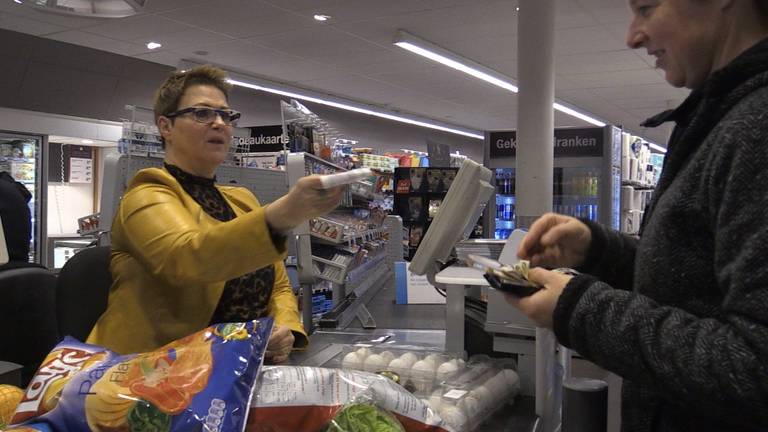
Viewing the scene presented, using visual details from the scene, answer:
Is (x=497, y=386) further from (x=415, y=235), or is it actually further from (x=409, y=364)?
(x=415, y=235)

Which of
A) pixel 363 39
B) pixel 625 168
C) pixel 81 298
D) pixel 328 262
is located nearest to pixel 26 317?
pixel 81 298

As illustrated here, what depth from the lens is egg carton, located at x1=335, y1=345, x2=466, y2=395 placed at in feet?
5.14

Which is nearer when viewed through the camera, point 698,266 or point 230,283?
point 698,266

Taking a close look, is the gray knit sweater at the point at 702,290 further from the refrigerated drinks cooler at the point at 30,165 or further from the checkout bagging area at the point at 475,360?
the refrigerated drinks cooler at the point at 30,165

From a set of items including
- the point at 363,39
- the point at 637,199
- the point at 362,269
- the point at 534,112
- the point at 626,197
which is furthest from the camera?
the point at 637,199

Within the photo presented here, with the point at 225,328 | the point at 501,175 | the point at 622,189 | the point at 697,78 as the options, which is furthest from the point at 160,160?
the point at 622,189

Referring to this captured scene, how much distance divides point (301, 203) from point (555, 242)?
520mm

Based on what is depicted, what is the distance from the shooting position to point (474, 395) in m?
1.46

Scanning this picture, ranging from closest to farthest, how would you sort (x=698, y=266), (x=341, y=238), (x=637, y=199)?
(x=698, y=266)
(x=341, y=238)
(x=637, y=199)

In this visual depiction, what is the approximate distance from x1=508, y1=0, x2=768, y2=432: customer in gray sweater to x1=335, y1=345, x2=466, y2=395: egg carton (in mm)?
655

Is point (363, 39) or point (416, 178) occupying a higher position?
point (363, 39)

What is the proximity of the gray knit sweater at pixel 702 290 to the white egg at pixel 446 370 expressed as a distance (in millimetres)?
672

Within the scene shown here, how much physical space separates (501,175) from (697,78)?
6520 millimetres

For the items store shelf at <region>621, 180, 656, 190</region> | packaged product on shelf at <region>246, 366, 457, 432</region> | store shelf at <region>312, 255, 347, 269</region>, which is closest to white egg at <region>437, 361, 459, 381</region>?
packaged product on shelf at <region>246, 366, 457, 432</region>
